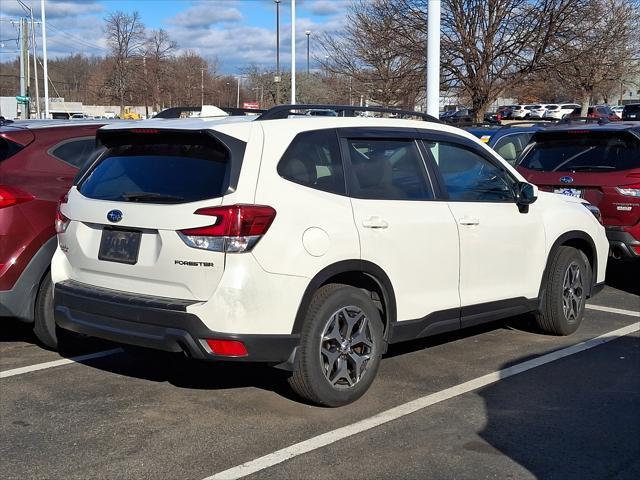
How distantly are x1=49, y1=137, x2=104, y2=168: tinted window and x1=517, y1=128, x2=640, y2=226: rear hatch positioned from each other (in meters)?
4.70

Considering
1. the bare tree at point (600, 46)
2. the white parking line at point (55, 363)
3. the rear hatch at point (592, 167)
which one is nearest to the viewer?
the white parking line at point (55, 363)

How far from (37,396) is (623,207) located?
18.5 ft

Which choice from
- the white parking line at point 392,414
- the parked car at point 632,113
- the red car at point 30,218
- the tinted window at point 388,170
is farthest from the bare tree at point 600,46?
the parked car at point 632,113

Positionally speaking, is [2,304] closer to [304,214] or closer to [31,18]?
[304,214]

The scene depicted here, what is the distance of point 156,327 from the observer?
166 inches

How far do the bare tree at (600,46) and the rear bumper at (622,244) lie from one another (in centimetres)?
1176

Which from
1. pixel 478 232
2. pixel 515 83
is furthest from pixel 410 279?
pixel 515 83

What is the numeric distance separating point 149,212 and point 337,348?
139 cm

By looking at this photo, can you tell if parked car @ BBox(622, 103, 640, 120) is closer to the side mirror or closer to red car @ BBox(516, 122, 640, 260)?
red car @ BBox(516, 122, 640, 260)

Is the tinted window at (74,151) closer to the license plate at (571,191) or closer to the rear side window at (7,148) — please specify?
the rear side window at (7,148)

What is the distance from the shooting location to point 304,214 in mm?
4309

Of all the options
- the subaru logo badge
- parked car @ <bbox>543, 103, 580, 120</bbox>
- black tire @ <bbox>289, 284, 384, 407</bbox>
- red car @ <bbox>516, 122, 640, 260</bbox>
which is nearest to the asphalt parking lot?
black tire @ <bbox>289, 284, 384, 407</bbox>

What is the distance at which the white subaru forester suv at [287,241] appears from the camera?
4.12 m

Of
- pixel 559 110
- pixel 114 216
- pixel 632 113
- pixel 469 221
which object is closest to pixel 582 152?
pixel 469 221
